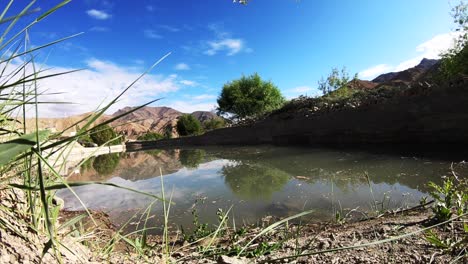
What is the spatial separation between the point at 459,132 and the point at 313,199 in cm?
599

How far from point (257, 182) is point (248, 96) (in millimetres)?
27859

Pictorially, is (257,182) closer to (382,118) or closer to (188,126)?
(382,118)

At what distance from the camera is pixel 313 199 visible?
3.78 meters

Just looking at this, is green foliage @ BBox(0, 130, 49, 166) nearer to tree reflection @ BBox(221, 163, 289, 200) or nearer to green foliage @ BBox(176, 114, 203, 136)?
tree reflection @ BBox(221, 163, 289, 200)

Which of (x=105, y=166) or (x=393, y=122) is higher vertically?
(x=393, y=122)

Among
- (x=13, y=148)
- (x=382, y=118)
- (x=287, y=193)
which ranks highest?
A: (x=382, y=118)

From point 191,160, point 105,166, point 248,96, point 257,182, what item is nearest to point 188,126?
point 248,96

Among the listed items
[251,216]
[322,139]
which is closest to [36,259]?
[251,216]

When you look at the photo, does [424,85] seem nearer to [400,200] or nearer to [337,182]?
[337,182]

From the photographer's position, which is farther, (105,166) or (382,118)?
(105,166)

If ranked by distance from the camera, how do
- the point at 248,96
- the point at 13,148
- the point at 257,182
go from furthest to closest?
the point at 248,96, the point at 257,182, the point at 13,148

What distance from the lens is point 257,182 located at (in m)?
5.29

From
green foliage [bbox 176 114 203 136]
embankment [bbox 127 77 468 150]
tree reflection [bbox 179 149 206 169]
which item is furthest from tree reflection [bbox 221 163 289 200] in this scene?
green foliage [bbox 176 114 203 136]

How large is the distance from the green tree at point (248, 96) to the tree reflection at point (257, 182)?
25.7 m
